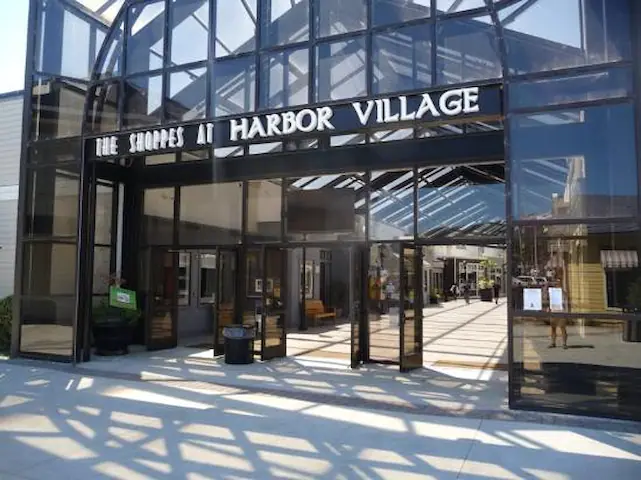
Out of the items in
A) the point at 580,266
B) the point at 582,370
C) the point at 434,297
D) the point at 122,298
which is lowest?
the point at 582,370

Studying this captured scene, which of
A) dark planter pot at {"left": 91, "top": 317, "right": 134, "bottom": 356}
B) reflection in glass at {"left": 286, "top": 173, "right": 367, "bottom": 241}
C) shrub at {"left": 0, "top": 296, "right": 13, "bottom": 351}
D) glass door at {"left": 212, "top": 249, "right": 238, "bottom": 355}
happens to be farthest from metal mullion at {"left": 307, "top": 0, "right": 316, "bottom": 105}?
shrub at {"left": 0, "top": 296, "right": 13, "bottom": 351}

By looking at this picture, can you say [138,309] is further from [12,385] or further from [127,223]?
[12,385]

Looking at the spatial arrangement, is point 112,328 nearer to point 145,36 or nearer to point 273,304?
point 273,304

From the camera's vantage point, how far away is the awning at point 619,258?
5.68 metres

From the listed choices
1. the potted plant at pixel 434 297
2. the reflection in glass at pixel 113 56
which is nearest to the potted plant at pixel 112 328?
the reflection in glass at pixel 113 56

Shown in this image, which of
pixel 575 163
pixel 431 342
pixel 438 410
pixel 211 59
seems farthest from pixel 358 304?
pixel 211 59

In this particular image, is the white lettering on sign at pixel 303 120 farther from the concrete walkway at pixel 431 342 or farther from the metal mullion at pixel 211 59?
the concrete walkway at pixel 431 342

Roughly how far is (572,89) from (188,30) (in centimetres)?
556

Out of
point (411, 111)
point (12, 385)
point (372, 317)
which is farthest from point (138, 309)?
point (411, 111)

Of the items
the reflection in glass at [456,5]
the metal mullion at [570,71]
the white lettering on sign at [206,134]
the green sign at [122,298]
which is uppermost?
the reflection in glass at [456,5]

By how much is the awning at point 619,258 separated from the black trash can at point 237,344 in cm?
522

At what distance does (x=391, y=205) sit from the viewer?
28.3 feet

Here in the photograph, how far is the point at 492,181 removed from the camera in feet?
27.0

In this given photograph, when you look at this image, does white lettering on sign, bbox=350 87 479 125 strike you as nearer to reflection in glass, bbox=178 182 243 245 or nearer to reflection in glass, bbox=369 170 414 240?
reflection in glass, bbox=369 170 414 240
